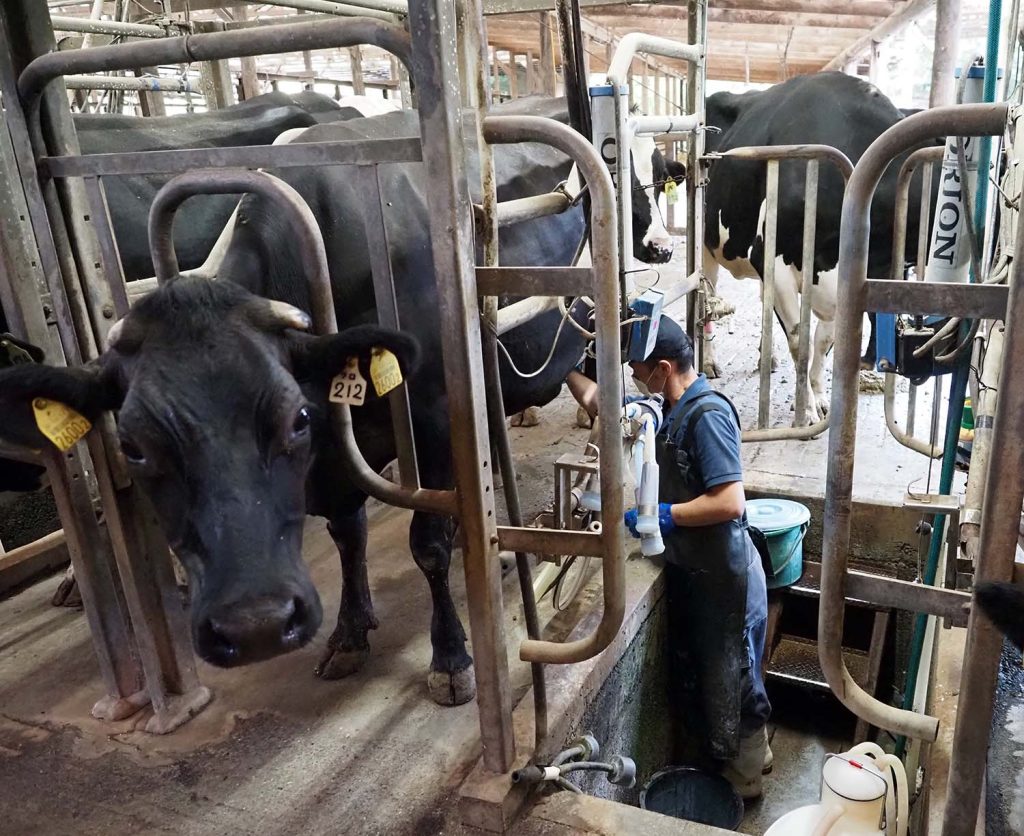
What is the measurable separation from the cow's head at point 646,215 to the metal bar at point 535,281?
7.95ft

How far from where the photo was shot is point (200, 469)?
5.85 feet

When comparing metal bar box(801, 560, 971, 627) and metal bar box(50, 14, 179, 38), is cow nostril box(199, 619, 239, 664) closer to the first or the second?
metal bar box(801, 560, 971, 627)

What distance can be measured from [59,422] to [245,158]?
0.76m

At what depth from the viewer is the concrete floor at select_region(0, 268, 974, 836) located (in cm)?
219

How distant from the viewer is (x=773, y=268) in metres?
4.31

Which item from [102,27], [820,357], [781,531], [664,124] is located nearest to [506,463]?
[664,124]

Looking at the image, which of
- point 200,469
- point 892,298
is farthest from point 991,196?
point 200,469

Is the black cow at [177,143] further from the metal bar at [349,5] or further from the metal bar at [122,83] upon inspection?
the metal bar at [349,5]

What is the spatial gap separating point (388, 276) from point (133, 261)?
2019 millimetres

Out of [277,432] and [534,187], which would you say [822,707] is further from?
[277,432]

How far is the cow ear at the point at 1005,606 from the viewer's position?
1.15 m

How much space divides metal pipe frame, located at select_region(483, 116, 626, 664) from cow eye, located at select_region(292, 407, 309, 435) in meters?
0.59

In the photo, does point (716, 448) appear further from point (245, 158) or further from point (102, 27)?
point (102, 27)

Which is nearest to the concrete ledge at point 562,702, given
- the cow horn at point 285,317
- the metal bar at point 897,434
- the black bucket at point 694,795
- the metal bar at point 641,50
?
the black bucket at point 694,795
